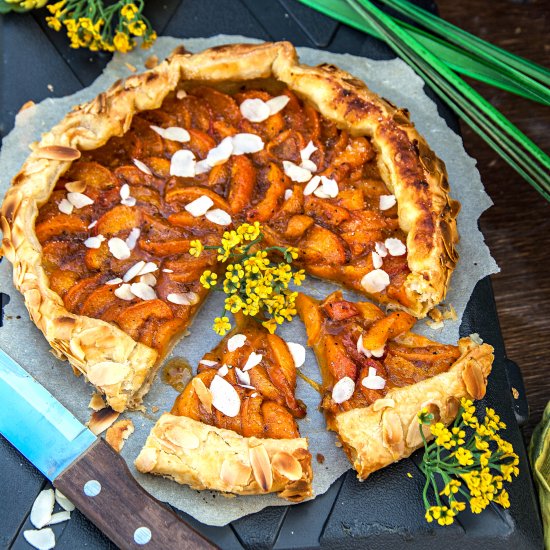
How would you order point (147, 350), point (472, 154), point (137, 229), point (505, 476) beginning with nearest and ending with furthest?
point (505, 476) → point (147, 350) → point (137, 229) → point (472, 154)

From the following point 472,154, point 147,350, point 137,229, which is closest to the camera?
point 147,350

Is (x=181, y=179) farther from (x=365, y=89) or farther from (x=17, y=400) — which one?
(x=17, y=400)

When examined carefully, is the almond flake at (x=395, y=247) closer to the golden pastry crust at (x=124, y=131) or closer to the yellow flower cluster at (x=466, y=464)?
the golden pastry crust at (x=124, y=131)

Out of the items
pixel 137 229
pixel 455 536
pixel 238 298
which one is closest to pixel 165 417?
pixel 238 298

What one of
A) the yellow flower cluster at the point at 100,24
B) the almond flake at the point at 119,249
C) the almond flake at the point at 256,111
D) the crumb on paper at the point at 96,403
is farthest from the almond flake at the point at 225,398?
the yellow flower cluster at the point at 100,24

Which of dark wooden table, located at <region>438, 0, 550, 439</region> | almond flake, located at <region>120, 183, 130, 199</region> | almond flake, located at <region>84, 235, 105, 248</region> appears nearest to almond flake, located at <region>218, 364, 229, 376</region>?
almond flake, located at <region>84, 235, 105, 248</region>

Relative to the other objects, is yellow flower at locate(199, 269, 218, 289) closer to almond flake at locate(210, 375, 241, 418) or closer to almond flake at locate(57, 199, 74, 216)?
almond flake at locate(210, 375, 241, 418)
